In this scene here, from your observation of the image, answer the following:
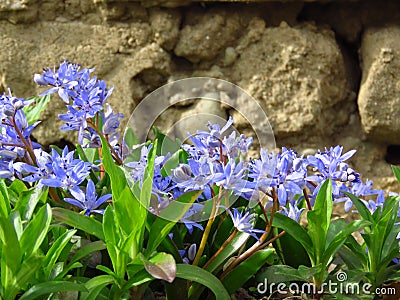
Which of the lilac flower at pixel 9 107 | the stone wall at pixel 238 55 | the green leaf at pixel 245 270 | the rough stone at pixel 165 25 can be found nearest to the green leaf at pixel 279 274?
the green leaf at pixel 245 270

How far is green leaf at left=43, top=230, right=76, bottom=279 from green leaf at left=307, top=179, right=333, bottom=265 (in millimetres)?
283

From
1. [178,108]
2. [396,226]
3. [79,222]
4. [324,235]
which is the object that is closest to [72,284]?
[79,222]

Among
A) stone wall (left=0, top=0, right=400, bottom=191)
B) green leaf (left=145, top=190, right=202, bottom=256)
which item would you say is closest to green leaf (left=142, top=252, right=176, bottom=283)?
green leaf (left=145, top=190, right=202, bottom=256)

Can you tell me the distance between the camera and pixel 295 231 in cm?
84

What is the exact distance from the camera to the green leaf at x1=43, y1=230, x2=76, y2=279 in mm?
737

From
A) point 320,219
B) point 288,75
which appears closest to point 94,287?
point 320,219

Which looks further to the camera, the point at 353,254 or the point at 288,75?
the point at 288,75

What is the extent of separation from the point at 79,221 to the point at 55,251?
0.05 m

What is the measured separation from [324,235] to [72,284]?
1.01ft

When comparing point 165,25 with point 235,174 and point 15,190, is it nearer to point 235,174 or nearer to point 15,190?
point 15,190

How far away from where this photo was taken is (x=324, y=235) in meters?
0.83

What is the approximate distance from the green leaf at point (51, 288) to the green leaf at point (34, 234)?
38mm

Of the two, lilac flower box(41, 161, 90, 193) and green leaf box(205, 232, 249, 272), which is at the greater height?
lilac flower box(41, 161, 90, 193)

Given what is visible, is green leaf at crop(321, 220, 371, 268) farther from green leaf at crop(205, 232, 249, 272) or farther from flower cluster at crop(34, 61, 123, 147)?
flower cluster at crop(34, 61, 123, 147)
